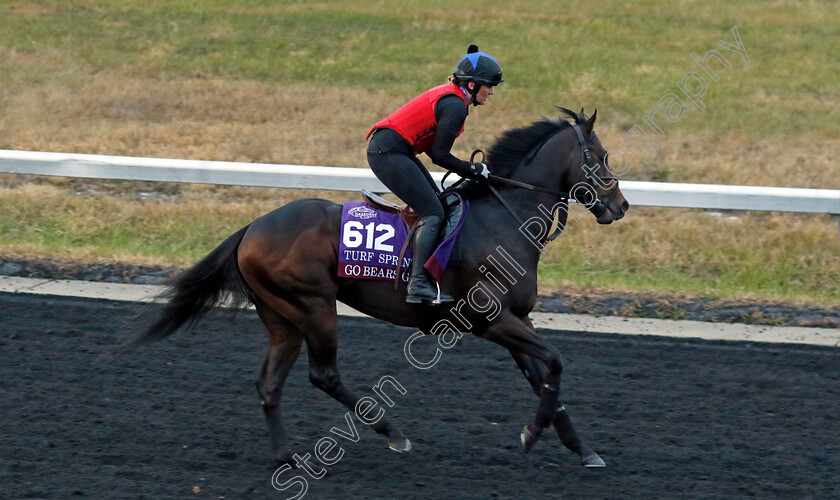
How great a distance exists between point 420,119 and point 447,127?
251 mm

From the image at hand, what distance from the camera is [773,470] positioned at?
18.0ft

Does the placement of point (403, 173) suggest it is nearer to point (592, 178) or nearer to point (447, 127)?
point (447, 127)

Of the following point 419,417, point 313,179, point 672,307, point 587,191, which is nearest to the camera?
point 587,191

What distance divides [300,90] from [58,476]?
38.3 ft

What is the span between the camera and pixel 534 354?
226 inches

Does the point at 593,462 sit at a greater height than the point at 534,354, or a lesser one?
lesser

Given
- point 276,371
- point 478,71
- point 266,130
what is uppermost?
point 478,71

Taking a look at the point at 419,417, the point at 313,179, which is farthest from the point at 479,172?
the point at 313,179

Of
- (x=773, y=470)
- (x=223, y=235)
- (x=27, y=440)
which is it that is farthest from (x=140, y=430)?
(x=223, y=235)

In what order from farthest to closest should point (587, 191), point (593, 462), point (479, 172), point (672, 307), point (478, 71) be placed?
point (672, 307) → point (587, 191) → point (479, 172) → point (478, 71) → point (593, 462)

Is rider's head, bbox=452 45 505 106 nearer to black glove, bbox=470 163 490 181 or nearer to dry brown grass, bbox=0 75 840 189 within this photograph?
black glove, bbox=470 163 490 181

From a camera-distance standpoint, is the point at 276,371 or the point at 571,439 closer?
the point at 571,439

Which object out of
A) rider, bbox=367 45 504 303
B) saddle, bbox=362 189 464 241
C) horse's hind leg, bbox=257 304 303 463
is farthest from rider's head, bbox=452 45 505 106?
horse's hind leg, bbox=257 304 303 463

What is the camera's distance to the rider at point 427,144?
5805 millimetres
